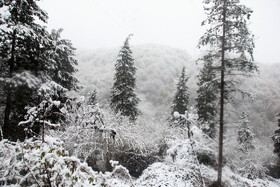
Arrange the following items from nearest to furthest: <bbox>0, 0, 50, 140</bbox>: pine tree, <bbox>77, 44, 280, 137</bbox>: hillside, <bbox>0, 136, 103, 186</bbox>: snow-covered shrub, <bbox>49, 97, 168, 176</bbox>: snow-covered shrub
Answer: <bbox>0, 136, 103, 186</bbox>: snow-covered shrub
<bbox>0, 0, 50, 140</bbox>: pine tree
<bbox>49, 97, 168, 176</bbox>: snow-covered shrub
<bbox>77, 44, 280, 137</bbox>: hillside

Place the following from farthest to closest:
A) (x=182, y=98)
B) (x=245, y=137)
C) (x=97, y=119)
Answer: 1. (x=182, y=98)
2. (x=245, y=137)
3. (x=97, y=119)

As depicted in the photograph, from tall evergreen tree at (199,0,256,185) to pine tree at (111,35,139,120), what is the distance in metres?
7.77

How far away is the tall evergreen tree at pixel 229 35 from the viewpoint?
9.08 m

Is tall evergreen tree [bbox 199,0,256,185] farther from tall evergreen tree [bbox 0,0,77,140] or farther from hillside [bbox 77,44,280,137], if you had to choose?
hillside [bbox 77,44,280,137]

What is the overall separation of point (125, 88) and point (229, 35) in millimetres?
9565

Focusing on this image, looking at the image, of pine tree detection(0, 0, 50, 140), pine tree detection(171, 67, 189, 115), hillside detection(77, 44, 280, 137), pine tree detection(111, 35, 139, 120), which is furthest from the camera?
hillside detection(77, 44, 280, 137)

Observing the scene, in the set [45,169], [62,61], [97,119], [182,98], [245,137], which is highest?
[62,61]

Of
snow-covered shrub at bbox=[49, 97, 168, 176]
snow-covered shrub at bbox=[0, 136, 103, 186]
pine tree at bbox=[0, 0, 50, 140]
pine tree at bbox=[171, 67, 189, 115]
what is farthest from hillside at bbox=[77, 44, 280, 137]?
snow-covered shrub at bbox=[0, 136, 103, 186]

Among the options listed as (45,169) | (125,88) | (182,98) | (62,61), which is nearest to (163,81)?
(182,98)

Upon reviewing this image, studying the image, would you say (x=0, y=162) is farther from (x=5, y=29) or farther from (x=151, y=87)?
(x=151, y=87)

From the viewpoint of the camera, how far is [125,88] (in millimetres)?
15953

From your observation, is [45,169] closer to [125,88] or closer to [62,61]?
[62,61]

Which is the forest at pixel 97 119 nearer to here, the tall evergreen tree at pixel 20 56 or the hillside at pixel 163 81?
the tall evergreen tree at pixel 20 56

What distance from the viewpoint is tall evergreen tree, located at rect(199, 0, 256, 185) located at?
29.8 feet
